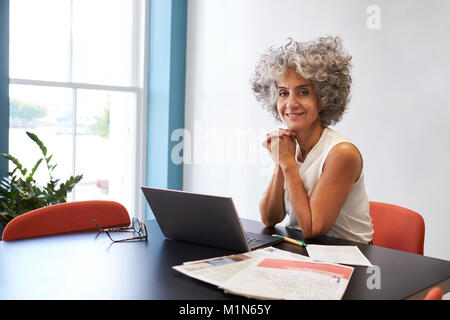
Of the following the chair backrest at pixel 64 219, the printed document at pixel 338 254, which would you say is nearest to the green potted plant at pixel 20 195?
the chair backrest at pixel 64 219

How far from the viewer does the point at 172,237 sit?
5.06ft

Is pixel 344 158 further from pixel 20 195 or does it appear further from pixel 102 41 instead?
pixel 102 41

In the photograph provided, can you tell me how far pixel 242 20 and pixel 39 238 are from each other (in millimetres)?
2572

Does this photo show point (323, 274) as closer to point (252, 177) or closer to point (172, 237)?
point (172, 237)

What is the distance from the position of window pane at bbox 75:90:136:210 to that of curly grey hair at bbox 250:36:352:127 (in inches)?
86.5

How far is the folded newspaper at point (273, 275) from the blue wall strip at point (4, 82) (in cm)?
256

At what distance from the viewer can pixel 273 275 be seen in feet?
3.59

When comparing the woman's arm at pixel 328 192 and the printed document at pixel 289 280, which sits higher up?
the woman's arm at pixel 328 192

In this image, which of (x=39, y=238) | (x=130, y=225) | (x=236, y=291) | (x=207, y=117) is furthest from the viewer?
(x=207, y=117)

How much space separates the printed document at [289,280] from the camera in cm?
98

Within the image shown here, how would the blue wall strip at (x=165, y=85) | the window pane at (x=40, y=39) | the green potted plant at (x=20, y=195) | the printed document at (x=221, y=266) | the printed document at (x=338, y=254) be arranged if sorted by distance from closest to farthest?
1. the printed document at (x=221, y=266)
2. the printed document at (x=338, y=254)
3. the green potted plant at (x=20, y=195)
4. the window pane at (x=40, y=39)
5. the blue wall strip at (x=165, y=85)

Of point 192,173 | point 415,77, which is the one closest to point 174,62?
point 192,173

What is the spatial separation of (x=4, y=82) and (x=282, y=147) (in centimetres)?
228

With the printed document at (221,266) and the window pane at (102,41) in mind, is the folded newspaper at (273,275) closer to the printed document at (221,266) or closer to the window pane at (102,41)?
the printed document at (221,266)
